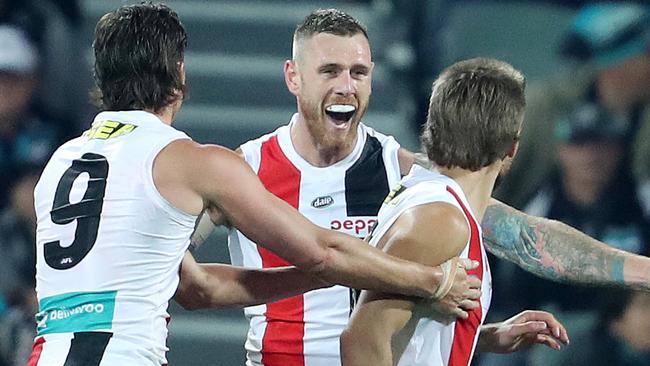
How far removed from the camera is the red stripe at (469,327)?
9.30 feet

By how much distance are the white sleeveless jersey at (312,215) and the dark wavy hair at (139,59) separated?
0.88 metres

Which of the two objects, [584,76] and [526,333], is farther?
[584,76]

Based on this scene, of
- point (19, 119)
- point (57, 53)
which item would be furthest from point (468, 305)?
point (57, 53)

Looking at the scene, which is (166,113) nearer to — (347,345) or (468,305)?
(347,345)

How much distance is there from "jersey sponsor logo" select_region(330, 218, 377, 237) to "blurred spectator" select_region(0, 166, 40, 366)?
3.20m

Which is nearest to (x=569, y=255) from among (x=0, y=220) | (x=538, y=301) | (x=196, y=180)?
(x=196, y=180)

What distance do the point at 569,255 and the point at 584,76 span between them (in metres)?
3.34

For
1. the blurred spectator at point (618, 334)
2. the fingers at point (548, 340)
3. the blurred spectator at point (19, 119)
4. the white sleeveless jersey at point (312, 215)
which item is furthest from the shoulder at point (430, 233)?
the blurred spectator at point (19, 119)

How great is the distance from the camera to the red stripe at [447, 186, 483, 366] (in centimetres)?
283

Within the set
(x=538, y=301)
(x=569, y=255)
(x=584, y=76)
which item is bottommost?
(x=538, y=301)

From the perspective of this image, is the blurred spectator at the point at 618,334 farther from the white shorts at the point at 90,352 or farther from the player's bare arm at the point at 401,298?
the white shorts at the point at 90,352

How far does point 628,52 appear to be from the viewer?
6711mm

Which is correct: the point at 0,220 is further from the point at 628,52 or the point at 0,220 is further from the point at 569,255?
the point at 569,255

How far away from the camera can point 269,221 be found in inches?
118
